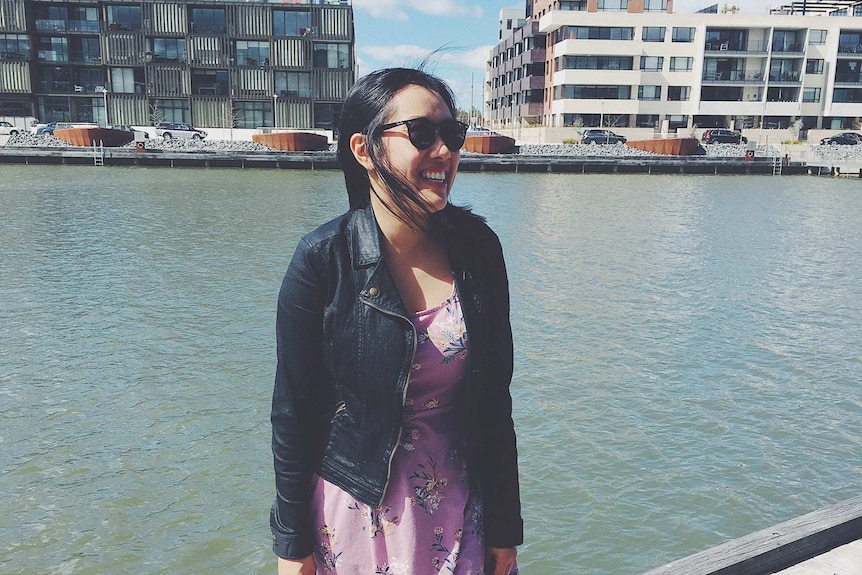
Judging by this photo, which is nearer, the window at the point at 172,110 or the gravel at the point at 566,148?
the gravel at the point at 566,148

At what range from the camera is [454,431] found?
7.09 ft

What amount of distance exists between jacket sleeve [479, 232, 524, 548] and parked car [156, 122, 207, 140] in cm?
6174

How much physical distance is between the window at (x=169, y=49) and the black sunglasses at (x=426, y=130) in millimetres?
67709

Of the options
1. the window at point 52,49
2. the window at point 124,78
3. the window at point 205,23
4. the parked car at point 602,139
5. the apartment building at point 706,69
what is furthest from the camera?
the apartment building at point 706,69

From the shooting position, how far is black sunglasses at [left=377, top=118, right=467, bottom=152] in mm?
2066

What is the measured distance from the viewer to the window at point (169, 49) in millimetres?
63562

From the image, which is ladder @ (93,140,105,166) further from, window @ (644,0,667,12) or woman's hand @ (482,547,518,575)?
window @ (644,0,667,12)

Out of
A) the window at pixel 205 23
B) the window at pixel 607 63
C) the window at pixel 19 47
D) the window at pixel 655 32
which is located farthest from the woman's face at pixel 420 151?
the window at pixel 655 32

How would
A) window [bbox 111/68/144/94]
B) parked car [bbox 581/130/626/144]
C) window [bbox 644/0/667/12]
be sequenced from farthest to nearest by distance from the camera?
1. window [bbox 644/0/667/12]
2. window [bbox 111/68/144/94]
3. parked car [bbox 581/130/626/144]

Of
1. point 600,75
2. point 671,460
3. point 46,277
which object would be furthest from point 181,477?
point 600,75

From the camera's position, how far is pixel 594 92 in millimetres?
73125

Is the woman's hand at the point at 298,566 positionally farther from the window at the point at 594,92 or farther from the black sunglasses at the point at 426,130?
the window at the point at 594,92

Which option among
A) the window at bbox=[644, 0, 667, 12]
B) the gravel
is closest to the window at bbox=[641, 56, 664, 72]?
the window at bbox=[644, 0, 667, 12]

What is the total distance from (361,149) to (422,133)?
0.21 m
